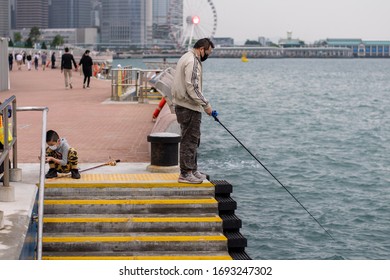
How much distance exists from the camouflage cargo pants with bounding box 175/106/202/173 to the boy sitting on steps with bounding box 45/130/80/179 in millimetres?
1280

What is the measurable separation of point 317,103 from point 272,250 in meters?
47.1

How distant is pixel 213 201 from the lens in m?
9.27

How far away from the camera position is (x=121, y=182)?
9.52m

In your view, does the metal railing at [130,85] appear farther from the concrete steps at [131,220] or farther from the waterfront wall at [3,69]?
the concrete steps at [131,220]

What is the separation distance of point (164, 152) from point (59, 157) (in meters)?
1.34

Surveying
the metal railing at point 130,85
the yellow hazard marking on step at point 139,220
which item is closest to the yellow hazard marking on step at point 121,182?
the yellow hazard marking on step at point 139,220

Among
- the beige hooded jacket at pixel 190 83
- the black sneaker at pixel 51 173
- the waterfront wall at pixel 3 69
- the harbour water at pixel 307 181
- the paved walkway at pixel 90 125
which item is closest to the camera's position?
the beige hooded jacket at pixel 190 83

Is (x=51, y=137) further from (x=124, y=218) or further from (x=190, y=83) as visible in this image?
(x=190, y=83)

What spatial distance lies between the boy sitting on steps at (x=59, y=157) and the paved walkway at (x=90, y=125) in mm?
2278

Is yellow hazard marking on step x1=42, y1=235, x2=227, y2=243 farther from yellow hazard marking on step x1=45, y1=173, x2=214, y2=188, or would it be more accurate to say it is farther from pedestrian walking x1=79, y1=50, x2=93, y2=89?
pedestrian walking x1=79, y1=50, x2=93, y2=89

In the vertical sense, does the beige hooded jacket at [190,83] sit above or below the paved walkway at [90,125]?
above

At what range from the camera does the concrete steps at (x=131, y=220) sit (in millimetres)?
8469
